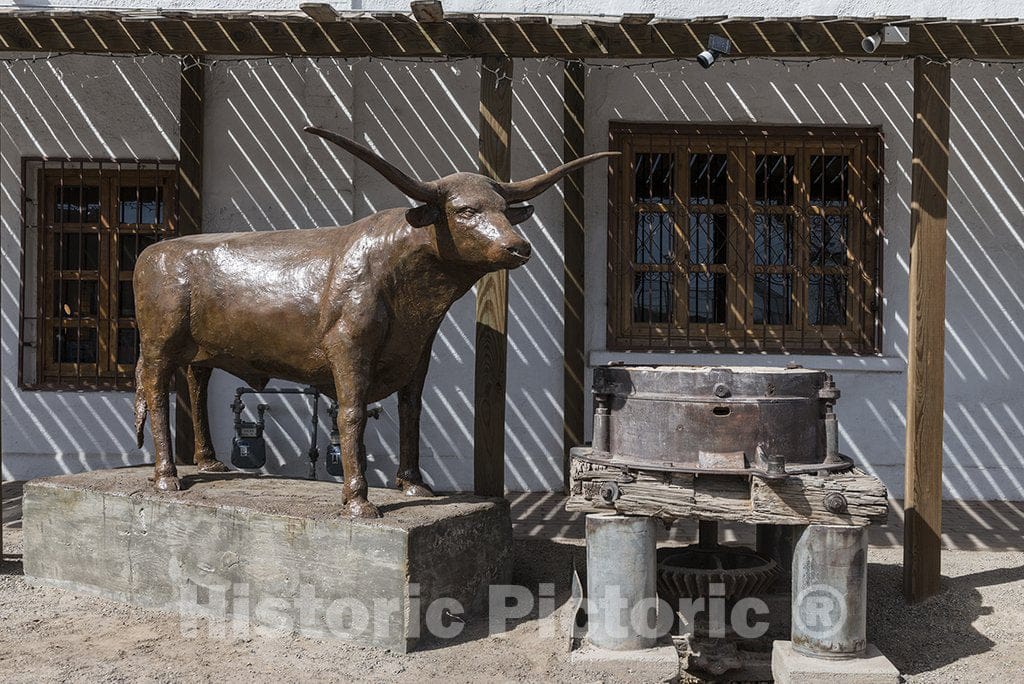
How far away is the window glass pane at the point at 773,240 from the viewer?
721 centimetres

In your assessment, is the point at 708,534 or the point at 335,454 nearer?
the point at 708,534

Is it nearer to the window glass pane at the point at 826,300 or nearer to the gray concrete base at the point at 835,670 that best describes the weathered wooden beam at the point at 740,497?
the gray concrete base at the point at 835,670

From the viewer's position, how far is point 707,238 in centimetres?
722

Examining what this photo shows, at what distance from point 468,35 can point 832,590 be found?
312 centimetres

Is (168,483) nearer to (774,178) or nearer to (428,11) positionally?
(428,11)

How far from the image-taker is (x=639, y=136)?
7199 mm

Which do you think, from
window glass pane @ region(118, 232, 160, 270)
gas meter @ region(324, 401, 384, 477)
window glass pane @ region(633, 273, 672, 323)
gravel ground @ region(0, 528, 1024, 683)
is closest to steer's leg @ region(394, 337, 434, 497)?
gravel ground @ region(0, 528, 1024, 683)

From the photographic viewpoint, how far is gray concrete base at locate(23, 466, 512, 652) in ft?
13.1

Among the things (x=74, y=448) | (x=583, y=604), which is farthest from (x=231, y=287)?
(x=74, y=448)

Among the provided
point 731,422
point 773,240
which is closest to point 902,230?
point 773,240

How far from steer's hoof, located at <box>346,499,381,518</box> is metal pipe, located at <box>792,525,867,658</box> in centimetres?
180

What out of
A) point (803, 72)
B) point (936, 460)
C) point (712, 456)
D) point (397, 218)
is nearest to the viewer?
point (712, 456)

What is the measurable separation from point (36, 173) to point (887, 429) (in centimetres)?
675

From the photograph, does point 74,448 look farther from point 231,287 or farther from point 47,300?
point 231,287
